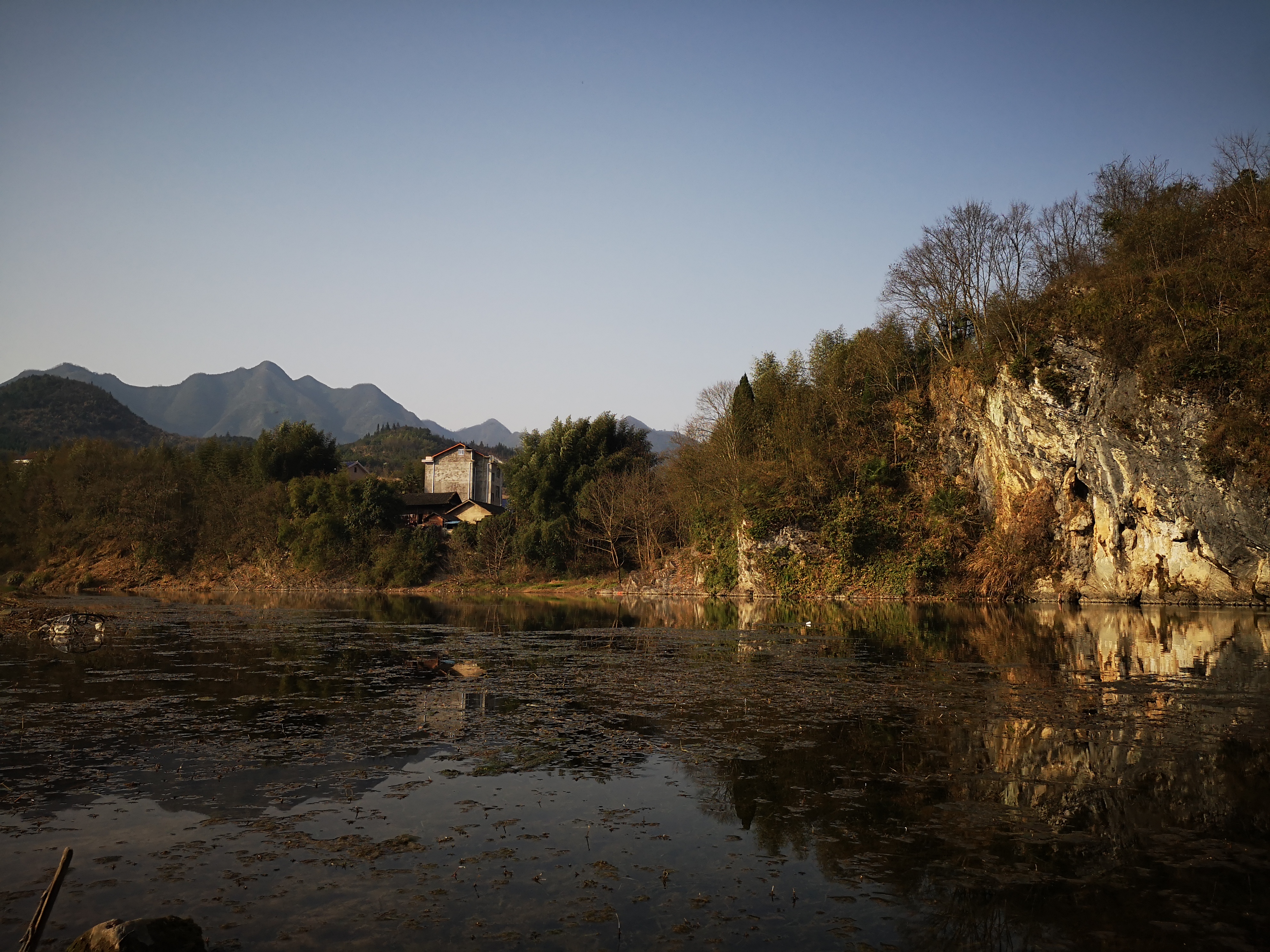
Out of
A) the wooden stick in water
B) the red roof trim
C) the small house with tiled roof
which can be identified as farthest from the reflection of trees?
the red roof trim

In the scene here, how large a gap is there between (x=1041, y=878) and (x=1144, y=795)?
2.87 meters

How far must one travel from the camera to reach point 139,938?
4.62m

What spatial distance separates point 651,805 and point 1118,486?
119 ft

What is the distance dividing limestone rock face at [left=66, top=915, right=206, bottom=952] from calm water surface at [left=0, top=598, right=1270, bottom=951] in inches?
12.6

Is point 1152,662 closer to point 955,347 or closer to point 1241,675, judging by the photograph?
point 1241,675

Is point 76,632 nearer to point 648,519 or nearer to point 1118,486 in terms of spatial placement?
point 648,519

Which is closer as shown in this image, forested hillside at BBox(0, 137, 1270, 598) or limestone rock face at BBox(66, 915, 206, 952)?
limestone rock face at BBox(66, 915, 206, 952)

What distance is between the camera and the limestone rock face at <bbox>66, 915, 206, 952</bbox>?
4.57 m

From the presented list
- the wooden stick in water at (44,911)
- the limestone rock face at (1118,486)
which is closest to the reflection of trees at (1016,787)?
the wooden stick in water at (44,911)

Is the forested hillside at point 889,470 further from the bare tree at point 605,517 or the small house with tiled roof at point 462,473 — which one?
the small house with tiled roof at point 462,473

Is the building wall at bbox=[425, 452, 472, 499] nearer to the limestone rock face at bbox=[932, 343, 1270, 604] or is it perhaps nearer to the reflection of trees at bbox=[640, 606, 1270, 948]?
the limestone rock face at bbox=[932, 343, 1270, 604]

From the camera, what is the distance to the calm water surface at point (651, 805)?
5508 mm

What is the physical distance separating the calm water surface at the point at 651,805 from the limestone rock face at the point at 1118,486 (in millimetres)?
17872

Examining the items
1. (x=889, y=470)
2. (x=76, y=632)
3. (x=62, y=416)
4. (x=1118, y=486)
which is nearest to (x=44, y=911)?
(x=76, y=632)
